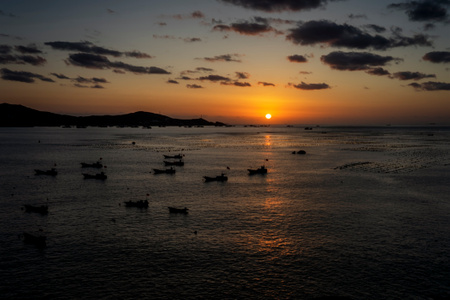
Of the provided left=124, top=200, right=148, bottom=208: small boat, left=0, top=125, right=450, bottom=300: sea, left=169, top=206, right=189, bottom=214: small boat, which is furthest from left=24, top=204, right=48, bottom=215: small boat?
left=169, top=206, right=189, bottom=214: small boat

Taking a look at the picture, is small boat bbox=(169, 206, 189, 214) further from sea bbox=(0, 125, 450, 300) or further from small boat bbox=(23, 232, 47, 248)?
small boat bbox=(23, 232, 47, 248)

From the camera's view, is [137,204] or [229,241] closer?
[229,241]

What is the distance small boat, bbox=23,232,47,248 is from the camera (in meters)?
40.6

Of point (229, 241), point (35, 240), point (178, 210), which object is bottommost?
point (229, 241)

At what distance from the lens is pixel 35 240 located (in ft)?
135

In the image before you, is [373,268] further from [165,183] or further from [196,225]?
[165,183]

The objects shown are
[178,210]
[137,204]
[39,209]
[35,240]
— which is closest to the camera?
[35,240]

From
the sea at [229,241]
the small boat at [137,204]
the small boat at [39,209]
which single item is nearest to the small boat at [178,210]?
the sea at [229,241]

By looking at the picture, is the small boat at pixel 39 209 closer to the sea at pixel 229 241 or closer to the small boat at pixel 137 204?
the sea at pixel 229 241

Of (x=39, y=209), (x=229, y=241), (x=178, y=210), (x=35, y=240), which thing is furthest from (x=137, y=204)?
(x=229, y=241)

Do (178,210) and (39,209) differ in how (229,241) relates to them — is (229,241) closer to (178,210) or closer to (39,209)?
(178,210)

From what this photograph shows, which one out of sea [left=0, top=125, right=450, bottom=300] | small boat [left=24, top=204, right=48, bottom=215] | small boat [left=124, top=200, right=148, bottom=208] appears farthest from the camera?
small boat [left=124, top=200, right=148, bottom=208]

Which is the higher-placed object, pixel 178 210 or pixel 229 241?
pixel 178 210

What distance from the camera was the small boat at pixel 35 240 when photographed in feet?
133
